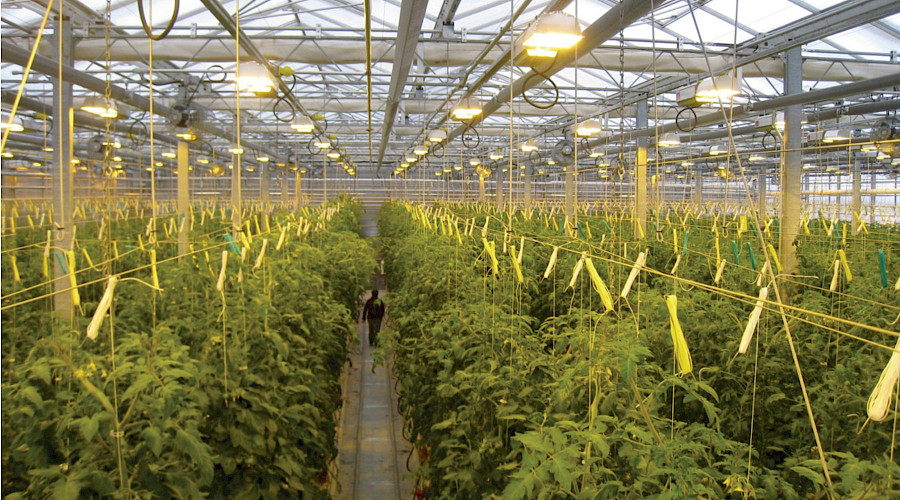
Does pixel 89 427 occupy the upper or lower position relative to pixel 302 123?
lower

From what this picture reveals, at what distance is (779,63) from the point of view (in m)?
10.2

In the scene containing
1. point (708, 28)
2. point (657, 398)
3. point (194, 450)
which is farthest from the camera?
point (708, 28)

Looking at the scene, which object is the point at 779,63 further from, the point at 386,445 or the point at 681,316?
the point at 386,445

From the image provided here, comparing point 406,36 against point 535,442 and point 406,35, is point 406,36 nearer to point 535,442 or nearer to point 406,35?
point 406,35

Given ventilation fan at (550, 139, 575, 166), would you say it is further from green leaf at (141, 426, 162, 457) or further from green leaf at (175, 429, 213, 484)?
green leaf at (141, 426, 162, 457)

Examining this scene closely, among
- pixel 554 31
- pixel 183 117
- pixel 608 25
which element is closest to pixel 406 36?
pixel 608 25

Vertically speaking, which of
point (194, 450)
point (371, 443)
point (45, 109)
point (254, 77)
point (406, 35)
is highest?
point (406, 35)

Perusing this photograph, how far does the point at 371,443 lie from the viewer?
6.59m

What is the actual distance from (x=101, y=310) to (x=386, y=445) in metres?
4.86

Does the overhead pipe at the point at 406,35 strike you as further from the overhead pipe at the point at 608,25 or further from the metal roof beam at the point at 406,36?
the overhead pipe at the point at 608,25

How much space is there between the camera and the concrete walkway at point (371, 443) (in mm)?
5613

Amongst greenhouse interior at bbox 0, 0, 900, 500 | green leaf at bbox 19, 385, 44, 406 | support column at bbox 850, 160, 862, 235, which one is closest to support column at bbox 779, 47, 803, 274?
greenhouse interior at bbox 0, 0, 900, 500

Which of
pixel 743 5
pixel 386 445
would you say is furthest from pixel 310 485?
pixel 743 5

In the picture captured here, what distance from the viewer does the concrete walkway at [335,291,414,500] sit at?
5.61 m
